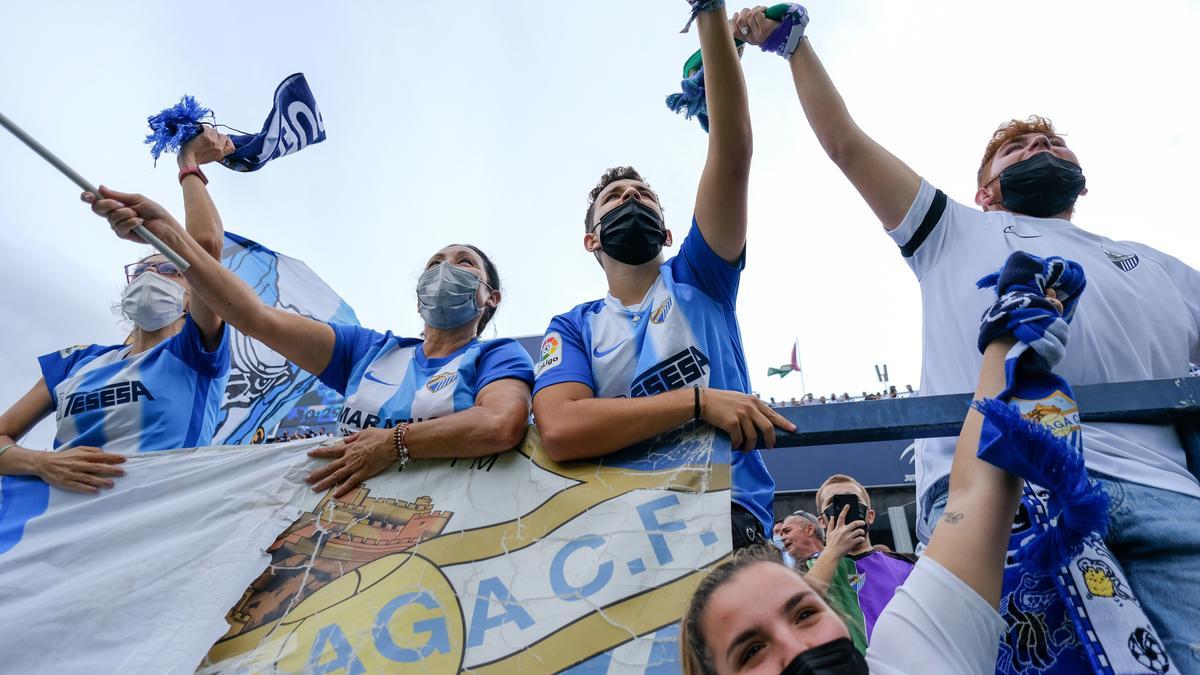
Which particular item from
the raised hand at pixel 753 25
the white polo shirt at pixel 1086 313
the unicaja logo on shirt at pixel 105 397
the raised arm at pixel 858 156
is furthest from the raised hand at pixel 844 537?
the unicaja logo on shirt at pixel 105 397

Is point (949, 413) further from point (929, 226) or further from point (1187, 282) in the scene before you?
point (1187, 282)

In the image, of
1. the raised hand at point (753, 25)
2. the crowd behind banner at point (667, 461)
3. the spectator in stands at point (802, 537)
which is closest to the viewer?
the crowd behind banner at point (667, 461)

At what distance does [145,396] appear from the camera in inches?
112

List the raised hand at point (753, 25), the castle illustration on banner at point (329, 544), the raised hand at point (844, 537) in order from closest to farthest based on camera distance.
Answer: the castle illustration on banner at point (329, 544) → the raised hand at point (753, 25) → the raised hand at point (844, 537)

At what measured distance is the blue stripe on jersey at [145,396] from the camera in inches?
109

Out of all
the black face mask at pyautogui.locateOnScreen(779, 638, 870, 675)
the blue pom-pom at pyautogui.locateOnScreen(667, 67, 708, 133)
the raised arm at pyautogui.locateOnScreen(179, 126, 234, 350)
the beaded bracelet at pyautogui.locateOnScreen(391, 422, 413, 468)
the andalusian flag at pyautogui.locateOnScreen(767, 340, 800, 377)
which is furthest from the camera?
the andalusian flag at pyautogui.locateOnScreen(767, 340, 800, 377)

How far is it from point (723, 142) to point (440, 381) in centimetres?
119

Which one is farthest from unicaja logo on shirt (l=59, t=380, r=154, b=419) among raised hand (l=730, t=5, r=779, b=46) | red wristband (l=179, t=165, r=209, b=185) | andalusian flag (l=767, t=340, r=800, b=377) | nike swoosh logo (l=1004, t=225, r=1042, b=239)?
andalusian flag (l=767, t=340, r=800, b=377)

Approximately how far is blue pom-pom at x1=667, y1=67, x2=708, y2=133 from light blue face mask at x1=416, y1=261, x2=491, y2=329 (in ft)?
3.38

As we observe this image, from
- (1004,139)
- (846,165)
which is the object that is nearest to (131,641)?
(846,165)

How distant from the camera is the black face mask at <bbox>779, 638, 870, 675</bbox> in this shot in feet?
4.06

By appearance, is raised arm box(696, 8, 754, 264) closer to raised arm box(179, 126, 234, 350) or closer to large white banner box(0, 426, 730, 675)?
large white banner box(0, 426, 730, 675)

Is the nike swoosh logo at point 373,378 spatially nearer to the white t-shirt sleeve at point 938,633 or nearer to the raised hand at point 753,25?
the raised hand at point 753,25

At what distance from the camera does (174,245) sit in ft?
8.80
